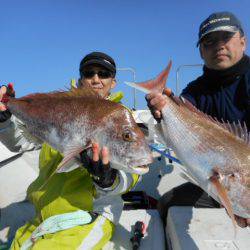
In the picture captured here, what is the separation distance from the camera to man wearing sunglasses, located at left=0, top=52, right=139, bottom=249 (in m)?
2.73

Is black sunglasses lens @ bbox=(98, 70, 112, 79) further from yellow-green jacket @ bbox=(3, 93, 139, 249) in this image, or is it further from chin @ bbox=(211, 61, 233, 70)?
chin @ bbox=(211, 61, 233, 70)

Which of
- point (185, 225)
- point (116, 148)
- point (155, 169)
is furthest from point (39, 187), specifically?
point (155, 169)

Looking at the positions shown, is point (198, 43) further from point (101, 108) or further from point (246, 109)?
point (101, 108)

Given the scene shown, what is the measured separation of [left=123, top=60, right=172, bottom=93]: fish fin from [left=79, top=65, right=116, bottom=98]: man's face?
851 millimetres

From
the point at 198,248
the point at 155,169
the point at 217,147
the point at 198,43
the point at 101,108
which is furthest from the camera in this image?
the point at 155,169

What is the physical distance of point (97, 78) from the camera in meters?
3.47

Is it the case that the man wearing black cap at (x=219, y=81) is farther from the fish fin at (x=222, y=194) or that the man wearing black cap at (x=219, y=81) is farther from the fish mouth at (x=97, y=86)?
the fish fin at (x=222, y=194)

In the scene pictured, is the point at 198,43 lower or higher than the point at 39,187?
higher

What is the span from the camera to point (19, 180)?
18.5 feet

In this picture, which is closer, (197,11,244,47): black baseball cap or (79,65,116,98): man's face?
(197,11,244,47): black baseball cap

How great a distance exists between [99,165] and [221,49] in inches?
69.7

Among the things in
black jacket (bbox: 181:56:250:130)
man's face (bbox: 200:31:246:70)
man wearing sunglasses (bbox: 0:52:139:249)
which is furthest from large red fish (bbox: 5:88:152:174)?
black jacket (bbox: 181:56:250:130)

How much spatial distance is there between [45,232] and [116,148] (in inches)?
38.1

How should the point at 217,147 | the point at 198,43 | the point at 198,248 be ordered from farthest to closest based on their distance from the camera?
the point at 198,43, the point at 198,248, the point at 217,147
